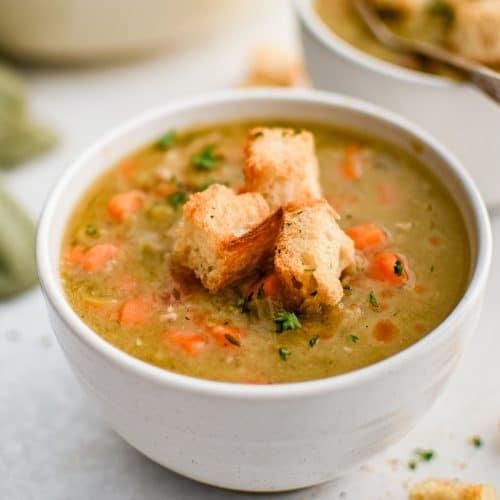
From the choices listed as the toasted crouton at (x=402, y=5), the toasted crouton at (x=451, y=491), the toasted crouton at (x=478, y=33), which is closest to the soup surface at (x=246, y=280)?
the toasted crouton at (x=451, y=491)

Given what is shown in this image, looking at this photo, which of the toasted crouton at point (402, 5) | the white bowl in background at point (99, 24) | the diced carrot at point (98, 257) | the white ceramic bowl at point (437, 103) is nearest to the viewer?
the diced carrot at point (98, 257)

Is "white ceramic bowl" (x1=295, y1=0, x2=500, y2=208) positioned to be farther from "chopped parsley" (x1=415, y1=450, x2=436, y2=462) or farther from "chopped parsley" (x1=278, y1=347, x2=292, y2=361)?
"chopped parsley" (x1=278, y1=347, x2=292, y2=361)

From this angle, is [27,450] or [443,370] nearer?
[443,370]

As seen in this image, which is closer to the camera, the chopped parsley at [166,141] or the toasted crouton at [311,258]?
the toasted crouton at [311,258]

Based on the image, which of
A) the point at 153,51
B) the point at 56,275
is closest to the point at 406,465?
the point at 56,275

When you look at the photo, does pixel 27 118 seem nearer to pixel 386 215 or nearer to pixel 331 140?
pixel 331 140

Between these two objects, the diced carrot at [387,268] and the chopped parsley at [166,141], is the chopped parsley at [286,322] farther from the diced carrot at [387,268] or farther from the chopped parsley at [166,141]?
the chopped parsley at [166,141]

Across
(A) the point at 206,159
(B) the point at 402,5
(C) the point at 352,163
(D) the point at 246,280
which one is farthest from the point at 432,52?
(D) the point at 246,280
